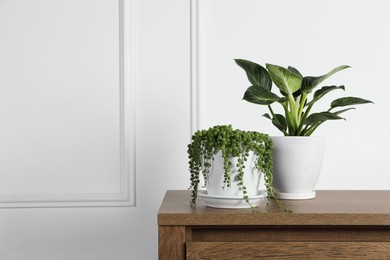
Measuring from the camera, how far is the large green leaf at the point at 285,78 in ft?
3.85

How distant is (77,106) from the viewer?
156cm

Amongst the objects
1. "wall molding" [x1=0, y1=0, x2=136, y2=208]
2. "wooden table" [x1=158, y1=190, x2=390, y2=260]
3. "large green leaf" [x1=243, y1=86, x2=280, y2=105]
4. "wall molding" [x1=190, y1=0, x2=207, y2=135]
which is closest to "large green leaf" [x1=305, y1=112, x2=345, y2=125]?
"large green leaf" [x1=243, y1=86, x2=280, y2=105]

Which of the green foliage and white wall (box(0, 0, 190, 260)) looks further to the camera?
white wall (box(0, 0, 190, 260))

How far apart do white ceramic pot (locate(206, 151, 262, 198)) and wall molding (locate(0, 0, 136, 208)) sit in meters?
0.46

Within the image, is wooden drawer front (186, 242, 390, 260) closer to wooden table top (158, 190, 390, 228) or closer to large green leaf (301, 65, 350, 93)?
wooden table top (158, 190, 390, 228)

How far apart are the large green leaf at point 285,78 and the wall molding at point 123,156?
1.63 ft

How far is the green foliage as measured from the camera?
1.19 meters

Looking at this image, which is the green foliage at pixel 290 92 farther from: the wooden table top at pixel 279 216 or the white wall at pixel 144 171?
the white wall at pixel 144 171

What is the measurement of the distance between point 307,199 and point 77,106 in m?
0.69

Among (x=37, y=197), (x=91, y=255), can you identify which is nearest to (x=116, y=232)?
(x=91, y=255)

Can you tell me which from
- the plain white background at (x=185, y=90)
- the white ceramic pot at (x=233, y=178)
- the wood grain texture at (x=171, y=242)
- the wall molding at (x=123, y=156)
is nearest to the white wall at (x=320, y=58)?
the plain white background at (x=185, y=90)

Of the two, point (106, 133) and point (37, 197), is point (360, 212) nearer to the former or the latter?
point (106, 133)

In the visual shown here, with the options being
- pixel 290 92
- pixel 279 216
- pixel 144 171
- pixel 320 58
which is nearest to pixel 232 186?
pixel 279 216

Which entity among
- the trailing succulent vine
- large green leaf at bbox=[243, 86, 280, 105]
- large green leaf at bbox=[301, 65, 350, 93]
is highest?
large green leaf at bbox=[301, 65, 350, 93]
